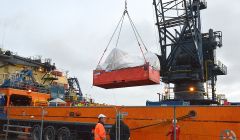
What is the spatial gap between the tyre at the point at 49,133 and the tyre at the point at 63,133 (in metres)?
0.26

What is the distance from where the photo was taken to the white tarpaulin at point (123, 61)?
43.1 feet

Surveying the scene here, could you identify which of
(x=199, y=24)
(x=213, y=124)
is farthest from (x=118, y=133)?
(x=199, y=24)

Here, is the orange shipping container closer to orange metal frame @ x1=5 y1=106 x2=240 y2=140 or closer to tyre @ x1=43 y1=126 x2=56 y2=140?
orange metal frame @ x1=5 y1=106 x2=240 y2=140

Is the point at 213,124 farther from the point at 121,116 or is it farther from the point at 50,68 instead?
the point at 50,68

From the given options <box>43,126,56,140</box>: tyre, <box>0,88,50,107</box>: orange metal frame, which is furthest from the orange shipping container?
<box>0,88,50,107</box>: orange metal frame

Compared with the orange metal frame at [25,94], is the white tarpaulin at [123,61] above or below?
above

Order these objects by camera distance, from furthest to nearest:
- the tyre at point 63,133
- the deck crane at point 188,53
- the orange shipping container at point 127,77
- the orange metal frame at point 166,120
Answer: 1. the deck crane at point 188,53
2. the tyre at point 63,133
3. the orange shipping container at point 127,77
4. the orange metal frame at point 166,120

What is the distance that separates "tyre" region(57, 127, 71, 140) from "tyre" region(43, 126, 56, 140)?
258mm

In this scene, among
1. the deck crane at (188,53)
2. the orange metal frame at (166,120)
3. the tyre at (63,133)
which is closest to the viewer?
the orange metal frame at (166,120)

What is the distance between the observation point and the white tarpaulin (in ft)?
43.1

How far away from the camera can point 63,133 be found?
46.6ft

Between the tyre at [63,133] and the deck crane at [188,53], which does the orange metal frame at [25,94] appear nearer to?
the tyre at [63,133]

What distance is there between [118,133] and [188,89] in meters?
25.5

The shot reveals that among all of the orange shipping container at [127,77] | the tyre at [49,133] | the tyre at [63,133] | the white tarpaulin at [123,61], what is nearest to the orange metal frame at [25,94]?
the tyre at [49,133]
